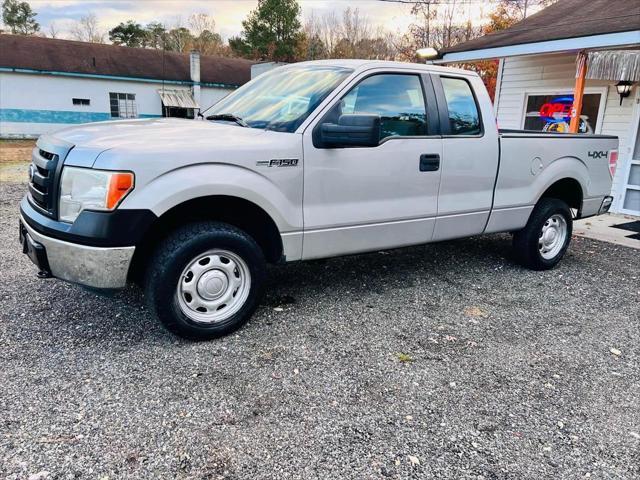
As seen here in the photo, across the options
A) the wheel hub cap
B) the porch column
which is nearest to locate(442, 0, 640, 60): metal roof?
the porch column

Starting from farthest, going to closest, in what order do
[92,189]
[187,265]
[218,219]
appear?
[218,219] < [187,265] < [92,189]

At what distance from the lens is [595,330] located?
13.6 ft

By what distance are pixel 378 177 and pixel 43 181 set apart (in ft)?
7.81

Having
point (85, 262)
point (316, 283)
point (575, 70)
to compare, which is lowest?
point (316, 283)

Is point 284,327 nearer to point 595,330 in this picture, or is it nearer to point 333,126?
point 333,126

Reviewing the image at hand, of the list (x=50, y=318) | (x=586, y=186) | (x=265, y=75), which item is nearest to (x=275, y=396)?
(x=50, y=318)

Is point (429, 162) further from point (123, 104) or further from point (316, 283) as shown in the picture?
point (123, 104)

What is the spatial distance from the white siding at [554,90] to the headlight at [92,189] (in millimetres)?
9130

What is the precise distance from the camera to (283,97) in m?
4.14

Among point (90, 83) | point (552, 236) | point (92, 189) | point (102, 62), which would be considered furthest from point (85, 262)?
point (102, 62)

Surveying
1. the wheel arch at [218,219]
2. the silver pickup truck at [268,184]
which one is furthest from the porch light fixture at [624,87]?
the wheel arch at [218,219]

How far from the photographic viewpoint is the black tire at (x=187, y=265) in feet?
10.9

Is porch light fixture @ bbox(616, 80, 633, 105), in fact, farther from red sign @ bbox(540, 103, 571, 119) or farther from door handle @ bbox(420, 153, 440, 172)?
door handle @ bbox(420, 153, 440, 172)

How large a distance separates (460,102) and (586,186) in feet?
6.67
